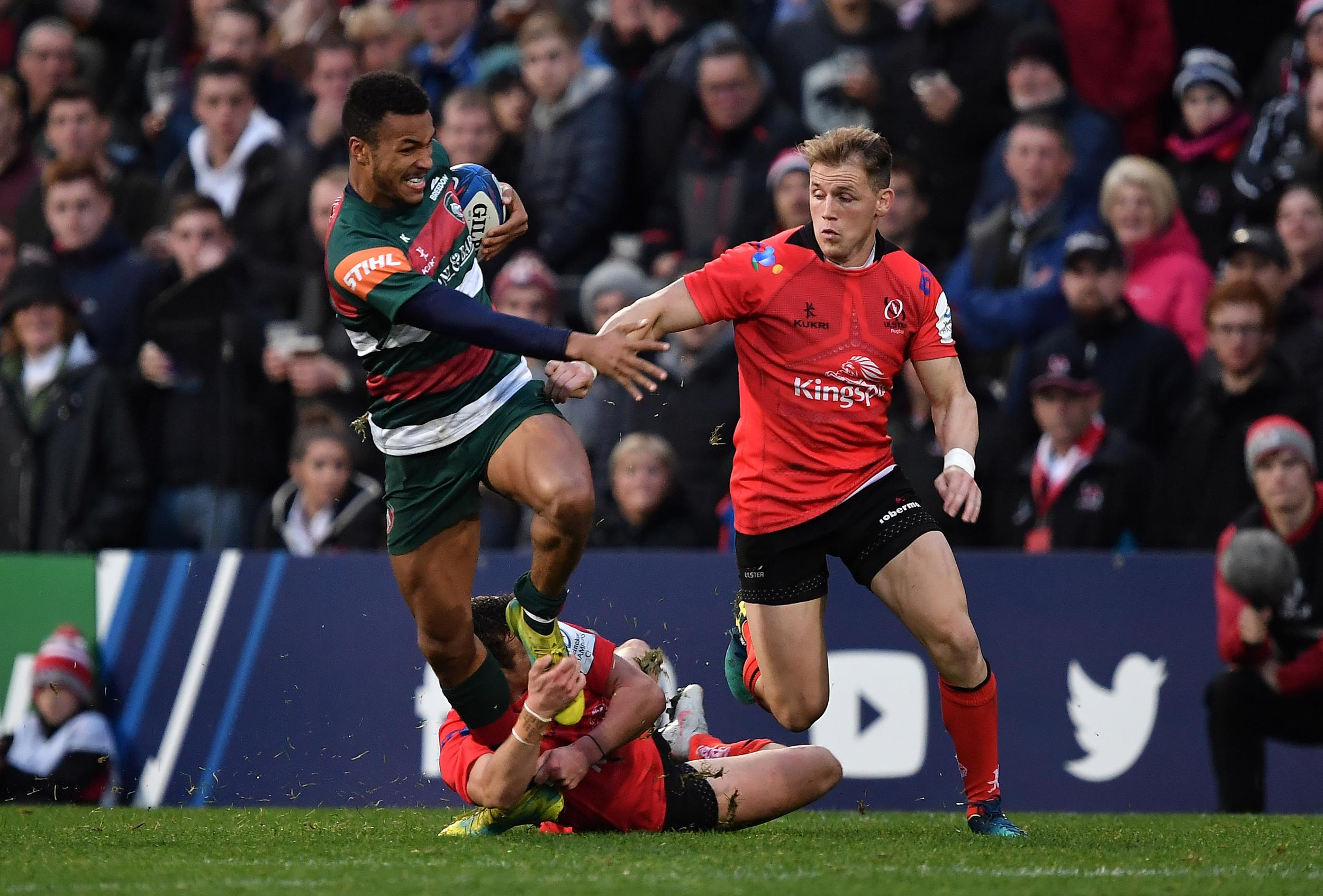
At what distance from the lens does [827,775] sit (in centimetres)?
736

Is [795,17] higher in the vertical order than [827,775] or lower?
higher

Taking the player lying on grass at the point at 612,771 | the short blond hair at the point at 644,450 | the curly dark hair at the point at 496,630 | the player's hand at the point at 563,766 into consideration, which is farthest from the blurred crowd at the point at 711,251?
the player's hand at the point at 563,766

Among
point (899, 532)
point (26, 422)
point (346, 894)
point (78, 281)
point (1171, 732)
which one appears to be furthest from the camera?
point (78, 281)

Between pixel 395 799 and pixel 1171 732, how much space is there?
3.90m

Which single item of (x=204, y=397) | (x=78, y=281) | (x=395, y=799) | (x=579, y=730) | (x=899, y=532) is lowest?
A: (x=395, y=799)

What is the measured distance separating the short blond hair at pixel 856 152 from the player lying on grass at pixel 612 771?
2064 mm

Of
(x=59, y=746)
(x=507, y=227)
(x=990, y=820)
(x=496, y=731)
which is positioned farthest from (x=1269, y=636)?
(x=59, y=746)

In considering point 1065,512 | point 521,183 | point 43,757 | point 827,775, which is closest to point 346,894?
point 827,775

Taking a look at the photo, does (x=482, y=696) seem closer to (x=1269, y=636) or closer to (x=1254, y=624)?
(x=1254, y=624)

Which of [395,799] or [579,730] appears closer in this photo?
[579,730]

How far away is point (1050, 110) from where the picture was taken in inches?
451

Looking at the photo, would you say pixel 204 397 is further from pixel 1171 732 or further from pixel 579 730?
pixel 1171 732

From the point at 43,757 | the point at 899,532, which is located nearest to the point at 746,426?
the point at 899,532

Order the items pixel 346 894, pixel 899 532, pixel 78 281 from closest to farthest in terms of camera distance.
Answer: pixel 346 894
pixel 899 532
pixel 78 281
